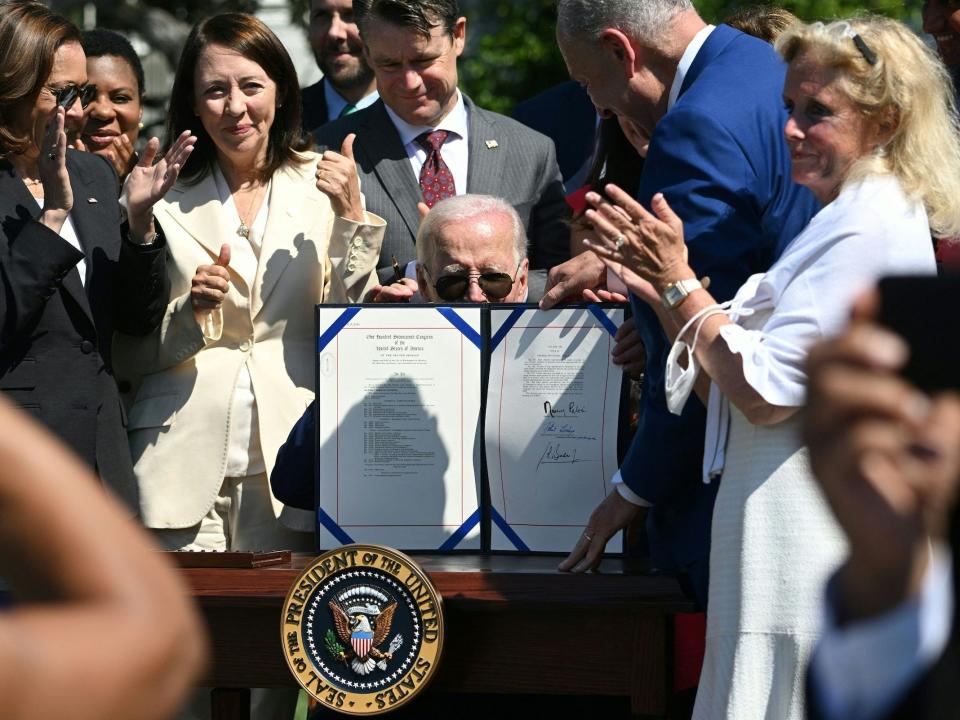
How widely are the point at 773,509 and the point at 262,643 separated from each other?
1.09m

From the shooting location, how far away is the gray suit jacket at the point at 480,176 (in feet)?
14.5

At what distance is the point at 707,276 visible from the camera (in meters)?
3.14

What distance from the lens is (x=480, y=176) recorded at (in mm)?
4547

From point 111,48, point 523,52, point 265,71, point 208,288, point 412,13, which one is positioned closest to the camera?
point 208,288

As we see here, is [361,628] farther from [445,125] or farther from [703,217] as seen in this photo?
[445,125]

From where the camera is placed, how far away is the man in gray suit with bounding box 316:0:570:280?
4.50m

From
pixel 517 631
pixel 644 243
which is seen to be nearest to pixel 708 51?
pixel 644 243

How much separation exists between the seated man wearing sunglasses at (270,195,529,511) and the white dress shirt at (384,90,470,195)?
2.31ft

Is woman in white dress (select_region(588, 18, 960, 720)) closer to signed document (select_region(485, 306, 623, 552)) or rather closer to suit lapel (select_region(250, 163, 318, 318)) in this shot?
signed document (select_region(485, 306, 623, 552))

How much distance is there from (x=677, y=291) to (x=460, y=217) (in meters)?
1.06

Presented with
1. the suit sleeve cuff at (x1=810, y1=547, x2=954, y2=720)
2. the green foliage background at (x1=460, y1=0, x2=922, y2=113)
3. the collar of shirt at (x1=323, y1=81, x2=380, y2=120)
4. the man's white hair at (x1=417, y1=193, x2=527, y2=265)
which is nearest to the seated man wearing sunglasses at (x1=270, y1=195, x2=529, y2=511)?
the man's white hair at (x1=417, y1=193, x2=527, y2=265)

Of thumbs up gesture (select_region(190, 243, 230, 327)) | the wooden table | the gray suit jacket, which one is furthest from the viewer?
the gray suit jacket

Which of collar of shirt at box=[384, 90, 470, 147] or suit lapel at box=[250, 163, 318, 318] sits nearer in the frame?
suit lapel at box=[250, 163, 318, 318]

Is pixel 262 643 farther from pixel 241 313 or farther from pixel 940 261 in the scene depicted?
pixel 940 261
